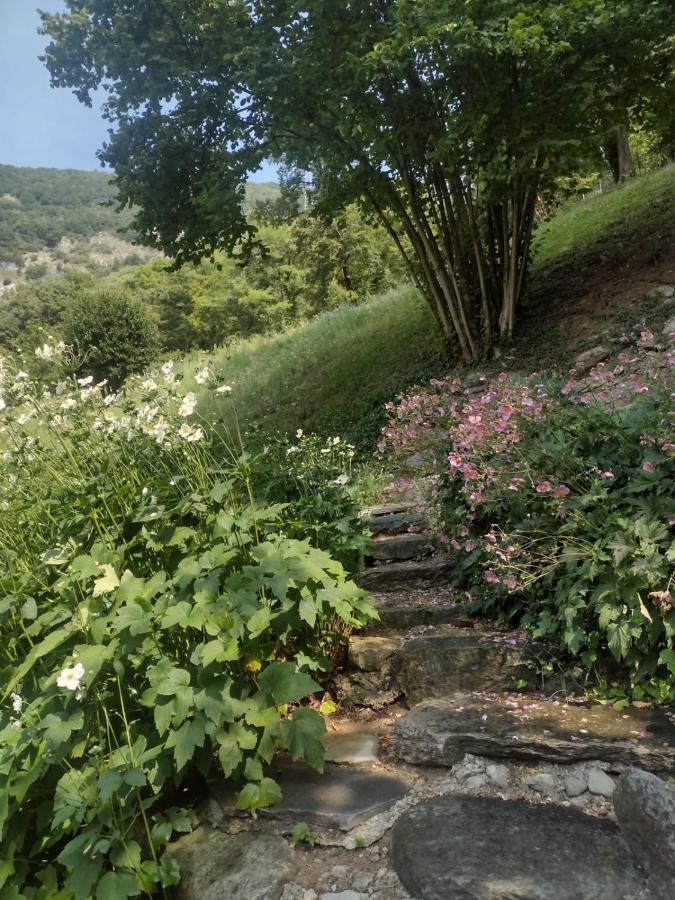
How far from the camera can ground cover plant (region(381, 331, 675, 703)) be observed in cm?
205

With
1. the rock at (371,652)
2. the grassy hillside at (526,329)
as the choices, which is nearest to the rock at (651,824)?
the rock at (371,652)

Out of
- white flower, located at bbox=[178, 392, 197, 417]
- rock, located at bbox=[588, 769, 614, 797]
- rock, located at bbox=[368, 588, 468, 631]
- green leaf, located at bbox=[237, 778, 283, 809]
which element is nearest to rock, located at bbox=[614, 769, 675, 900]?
rock, located at bbox=[588, 769, 614, 797]

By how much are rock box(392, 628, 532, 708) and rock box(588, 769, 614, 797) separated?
474mm

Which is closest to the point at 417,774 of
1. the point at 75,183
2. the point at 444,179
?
the point at 444,179

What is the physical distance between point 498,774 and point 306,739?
0.63m

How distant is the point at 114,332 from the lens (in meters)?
22.5

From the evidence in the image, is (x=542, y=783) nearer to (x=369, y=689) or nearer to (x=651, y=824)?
(x=651, y=824)

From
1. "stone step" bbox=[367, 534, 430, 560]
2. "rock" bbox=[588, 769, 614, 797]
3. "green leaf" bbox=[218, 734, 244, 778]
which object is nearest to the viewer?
"rock" bbox=[588, 769, 614, 797]

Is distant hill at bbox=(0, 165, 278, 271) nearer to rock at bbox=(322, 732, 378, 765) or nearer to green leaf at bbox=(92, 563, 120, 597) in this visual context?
green leaf at bbox=(92, 563, 120, 597)

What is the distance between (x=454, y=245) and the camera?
292 inches

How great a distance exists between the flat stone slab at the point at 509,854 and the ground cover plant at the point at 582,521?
21.4 inches

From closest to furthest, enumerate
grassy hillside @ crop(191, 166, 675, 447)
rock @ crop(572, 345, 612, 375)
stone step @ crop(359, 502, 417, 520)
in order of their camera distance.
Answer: stone step @ crop(359, 502, 417, 520) → rock @ crop(572, 345, 612, 375) → grassy hillside @ crop(191, 166, 675, 447)

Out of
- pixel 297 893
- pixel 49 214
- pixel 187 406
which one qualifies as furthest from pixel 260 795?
pixel 49 214

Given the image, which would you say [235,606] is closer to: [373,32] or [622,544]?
[622,544]
